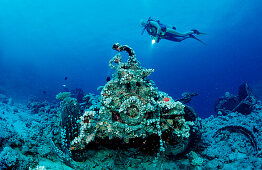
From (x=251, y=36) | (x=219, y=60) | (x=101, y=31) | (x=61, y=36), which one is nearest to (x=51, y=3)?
(x=61, y=36)

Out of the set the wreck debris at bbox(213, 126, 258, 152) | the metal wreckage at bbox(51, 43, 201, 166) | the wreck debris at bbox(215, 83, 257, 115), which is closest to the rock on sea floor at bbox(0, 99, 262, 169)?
the wreck debris at bbox(213, 126, 258, 152)

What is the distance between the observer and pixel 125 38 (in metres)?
80.4

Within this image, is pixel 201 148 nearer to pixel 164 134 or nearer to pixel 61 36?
pixel 164 134

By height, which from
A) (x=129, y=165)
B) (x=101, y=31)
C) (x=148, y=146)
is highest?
(x=101, y=31)

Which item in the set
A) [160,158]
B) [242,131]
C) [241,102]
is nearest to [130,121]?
[160,158]

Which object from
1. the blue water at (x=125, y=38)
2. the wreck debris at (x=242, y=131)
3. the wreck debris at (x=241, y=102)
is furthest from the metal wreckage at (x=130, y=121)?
the blue water at (x=125, y=38)

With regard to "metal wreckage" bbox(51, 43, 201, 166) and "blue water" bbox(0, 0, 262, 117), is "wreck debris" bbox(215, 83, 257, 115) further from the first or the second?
"blue water" bbox(0, 0, 262, 117)

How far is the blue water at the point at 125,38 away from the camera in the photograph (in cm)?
5622

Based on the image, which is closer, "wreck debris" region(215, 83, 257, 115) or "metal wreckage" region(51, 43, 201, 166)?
"metal wreckage" region(51, 43, 201, 166)

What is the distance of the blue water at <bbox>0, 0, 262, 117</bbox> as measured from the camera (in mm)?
56219

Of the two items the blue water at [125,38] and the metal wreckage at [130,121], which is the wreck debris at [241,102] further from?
the blue water at [125,38]

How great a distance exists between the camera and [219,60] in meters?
106

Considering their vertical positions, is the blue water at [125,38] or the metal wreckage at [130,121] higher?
the blue water at [125,38]

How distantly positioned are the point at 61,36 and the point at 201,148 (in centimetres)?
9734
